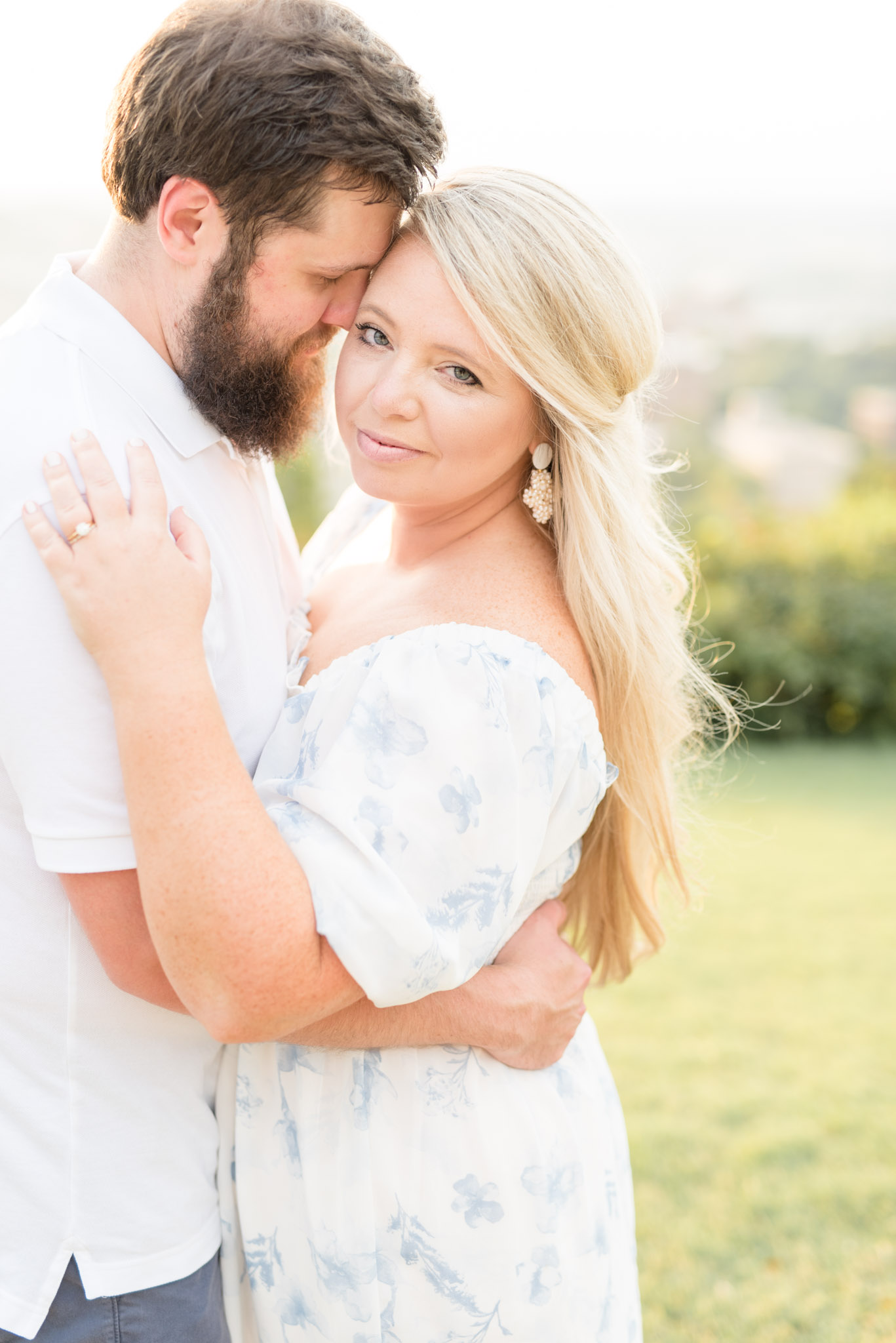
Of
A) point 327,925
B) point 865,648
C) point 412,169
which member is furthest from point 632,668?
point 865,648

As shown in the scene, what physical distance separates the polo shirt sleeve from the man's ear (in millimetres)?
552

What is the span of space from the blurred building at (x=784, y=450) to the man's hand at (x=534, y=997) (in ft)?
48.2

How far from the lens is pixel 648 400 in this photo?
2.53m

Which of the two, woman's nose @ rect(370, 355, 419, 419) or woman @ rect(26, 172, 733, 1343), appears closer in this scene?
woman @ rect(26, 172, 733, 1343)

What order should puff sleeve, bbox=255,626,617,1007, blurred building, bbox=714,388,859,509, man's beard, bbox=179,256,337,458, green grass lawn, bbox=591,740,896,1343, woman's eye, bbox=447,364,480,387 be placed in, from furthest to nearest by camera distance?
blurred building, bbox=714,388,859,509
green grass lawn, bbox=591,740,896,1343
woman's eye, bbox=447,364,480,387
man's beard, bbox=179,256,337,458
puff sleeve, bbox=255,626,617,1007

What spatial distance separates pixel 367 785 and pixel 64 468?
2.02ft

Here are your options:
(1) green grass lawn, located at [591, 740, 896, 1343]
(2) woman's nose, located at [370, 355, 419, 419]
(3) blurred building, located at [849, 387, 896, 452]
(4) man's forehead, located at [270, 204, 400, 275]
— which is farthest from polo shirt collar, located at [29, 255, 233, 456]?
(3) blurred building, located at [849, 387, 896, 452]

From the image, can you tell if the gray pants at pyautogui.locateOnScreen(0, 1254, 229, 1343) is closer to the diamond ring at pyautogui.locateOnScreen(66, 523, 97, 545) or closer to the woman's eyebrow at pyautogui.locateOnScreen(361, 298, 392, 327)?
the diamond ring at pyautogui.locateOnScreen(66, 523, 97, 545)

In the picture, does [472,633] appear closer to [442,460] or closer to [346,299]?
[442,460]

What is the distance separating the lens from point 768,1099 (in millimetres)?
5160

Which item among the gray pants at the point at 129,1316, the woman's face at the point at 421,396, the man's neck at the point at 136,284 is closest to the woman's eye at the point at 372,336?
the woman's face at the point at 421,396

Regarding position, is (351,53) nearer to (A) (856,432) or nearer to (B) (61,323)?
(B) (61,323)

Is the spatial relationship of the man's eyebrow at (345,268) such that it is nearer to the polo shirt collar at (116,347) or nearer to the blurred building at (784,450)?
the polo shirt collar at (116,347)

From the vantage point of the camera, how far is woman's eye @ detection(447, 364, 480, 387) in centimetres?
210
